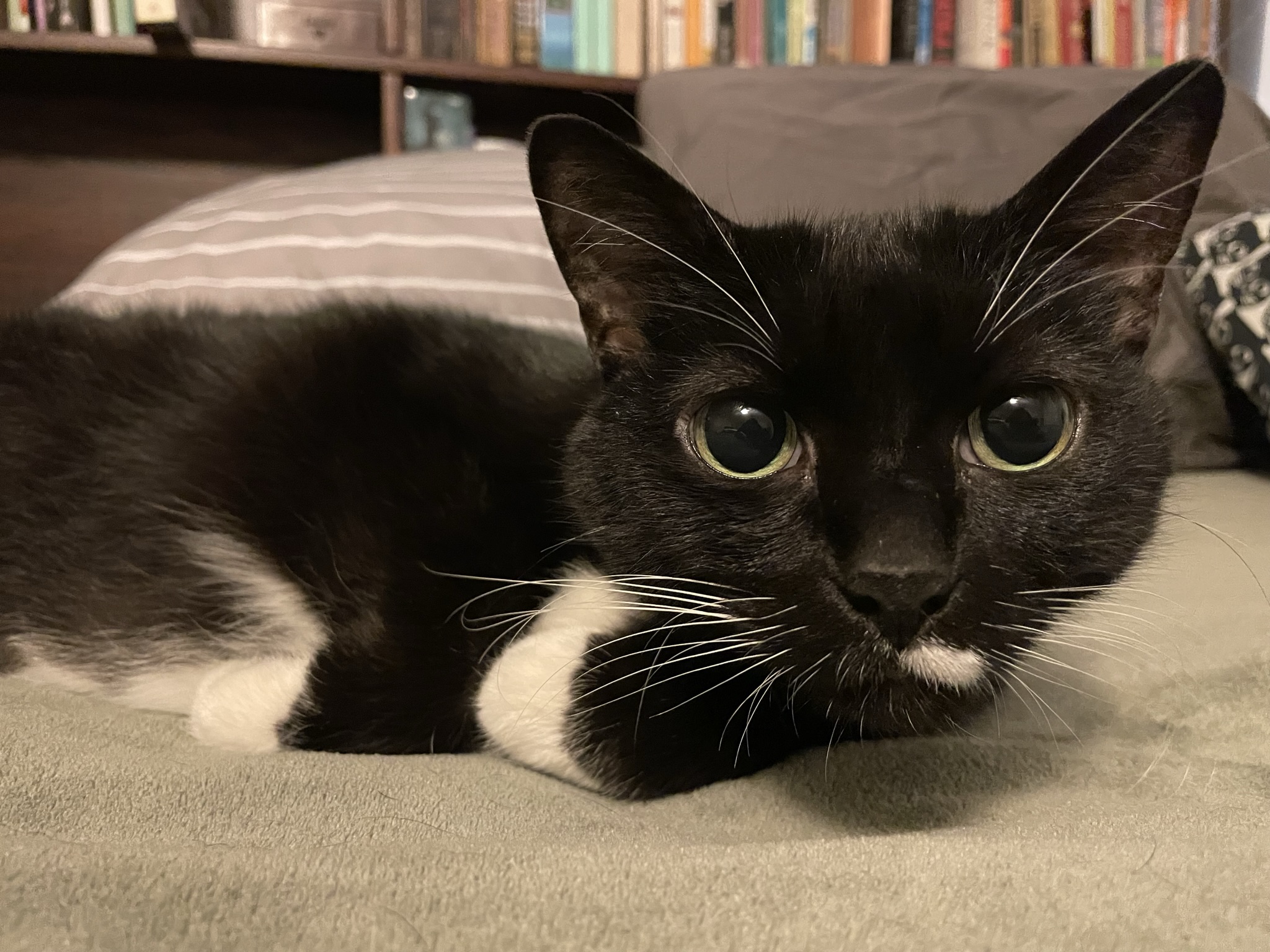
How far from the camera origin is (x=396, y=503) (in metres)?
0.90

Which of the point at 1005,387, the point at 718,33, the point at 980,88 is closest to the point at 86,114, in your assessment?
the point at 718,33

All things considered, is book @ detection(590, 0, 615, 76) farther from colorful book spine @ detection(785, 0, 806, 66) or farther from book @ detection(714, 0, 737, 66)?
colorful book spine @ detection(785, 0, 806, 66)

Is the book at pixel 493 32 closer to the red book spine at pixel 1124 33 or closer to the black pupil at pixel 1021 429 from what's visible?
the red book spine at pixel 1124 33

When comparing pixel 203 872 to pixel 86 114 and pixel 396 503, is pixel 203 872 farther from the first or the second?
pixel 86 114

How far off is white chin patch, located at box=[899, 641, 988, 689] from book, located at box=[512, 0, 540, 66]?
6.68 ft

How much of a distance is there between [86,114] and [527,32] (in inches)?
45.3

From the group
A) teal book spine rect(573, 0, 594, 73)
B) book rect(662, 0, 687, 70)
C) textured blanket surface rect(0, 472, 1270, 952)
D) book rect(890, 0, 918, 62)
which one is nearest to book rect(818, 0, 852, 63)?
book rect(890, 0, 918, 62)

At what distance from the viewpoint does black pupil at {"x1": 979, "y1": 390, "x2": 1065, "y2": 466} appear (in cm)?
64

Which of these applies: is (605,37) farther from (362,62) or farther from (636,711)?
(636,711)

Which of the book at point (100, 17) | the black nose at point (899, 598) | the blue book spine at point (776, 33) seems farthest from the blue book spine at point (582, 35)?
the black nose at point (899, 598)

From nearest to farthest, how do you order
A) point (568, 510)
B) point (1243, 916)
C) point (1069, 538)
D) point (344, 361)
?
point (1243, 916) < point (1069, 538) < point (568, 510) < point (344, 361)

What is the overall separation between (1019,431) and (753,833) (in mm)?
361

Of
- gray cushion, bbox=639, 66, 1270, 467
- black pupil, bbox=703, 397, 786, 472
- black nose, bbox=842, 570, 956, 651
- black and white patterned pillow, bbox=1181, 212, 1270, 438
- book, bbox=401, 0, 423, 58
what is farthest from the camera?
book, bbox=401, 0, 423, 58

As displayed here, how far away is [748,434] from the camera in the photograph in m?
0.66
